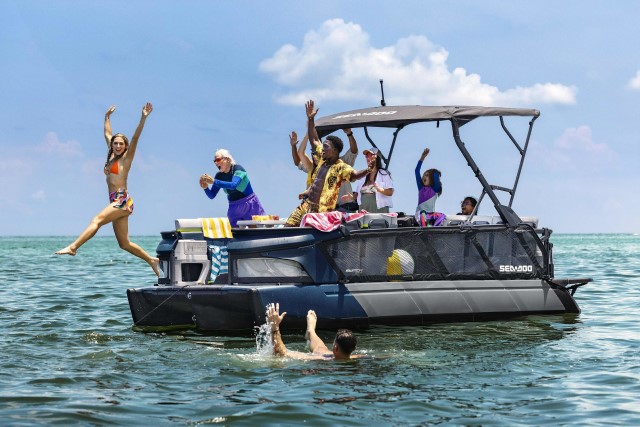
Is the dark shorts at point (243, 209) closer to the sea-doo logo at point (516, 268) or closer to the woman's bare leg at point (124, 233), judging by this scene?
the woman's bare leg at point (124, 233)

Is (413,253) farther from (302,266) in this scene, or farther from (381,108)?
(381,108)

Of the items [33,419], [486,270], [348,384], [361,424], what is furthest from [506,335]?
[33,419]

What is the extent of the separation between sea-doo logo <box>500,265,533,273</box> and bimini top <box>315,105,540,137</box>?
2.09 metres

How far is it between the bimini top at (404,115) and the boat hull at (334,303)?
7.49 feet

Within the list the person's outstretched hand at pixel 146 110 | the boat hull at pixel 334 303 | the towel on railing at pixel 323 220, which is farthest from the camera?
the person's outstretched hand at pixel 146 110

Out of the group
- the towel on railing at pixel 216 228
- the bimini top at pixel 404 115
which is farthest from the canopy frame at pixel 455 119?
the towel on railing at pixel 216 228

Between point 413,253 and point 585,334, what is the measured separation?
2716 millimetres

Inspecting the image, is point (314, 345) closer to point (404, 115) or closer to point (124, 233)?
point (124, 233)

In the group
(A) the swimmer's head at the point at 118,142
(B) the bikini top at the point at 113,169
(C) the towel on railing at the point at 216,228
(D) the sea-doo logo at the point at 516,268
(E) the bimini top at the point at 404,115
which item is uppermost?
(E) the bimini top at the point at 404,115

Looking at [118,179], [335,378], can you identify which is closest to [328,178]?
[118,179]

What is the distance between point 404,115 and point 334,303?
10.2 feet

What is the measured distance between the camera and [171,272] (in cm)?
1260

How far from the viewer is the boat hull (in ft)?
38.8

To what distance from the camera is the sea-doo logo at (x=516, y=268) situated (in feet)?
43.9
